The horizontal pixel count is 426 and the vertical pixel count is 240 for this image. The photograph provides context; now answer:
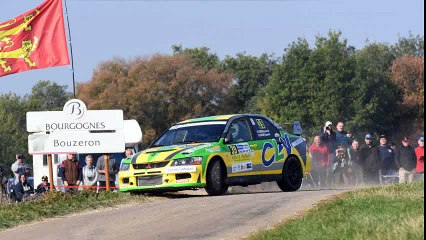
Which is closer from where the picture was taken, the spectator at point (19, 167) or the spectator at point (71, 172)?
the spectator at point (71, 172)

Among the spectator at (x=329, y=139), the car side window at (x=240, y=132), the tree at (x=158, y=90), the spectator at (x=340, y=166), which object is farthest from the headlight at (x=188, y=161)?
the tree at (x=158, y=90)

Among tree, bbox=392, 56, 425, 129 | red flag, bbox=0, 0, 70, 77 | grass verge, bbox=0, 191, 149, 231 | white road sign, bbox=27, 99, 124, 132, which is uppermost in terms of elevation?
tree, bbox=392, 56, 425, 129

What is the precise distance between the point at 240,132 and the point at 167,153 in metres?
1.74

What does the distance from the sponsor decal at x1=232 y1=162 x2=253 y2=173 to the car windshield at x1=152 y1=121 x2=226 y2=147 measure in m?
0.60

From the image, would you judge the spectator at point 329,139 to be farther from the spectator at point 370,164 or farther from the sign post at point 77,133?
the sign post at point 77,133

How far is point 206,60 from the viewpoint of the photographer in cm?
10025

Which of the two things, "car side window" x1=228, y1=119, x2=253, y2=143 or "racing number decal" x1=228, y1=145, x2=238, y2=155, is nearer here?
"racing number decal" x1=228, y1=145, x2=238, y2=155

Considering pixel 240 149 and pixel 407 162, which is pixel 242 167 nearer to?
pixel 240 149

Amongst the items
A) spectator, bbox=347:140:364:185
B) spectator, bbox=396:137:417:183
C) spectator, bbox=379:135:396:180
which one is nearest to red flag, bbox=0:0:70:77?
spectator, bbox=347:140:364:185

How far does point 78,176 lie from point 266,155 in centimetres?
520

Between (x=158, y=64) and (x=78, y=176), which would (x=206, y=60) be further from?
(x=78, y=176)

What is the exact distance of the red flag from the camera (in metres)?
23.7

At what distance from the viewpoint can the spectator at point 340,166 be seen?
27.5 m

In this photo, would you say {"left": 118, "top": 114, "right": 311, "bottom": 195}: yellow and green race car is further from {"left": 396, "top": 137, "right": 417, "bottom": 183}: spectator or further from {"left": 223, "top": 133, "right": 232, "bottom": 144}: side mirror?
{"left": 396, "top": 137, "right": 417, "bottom": 183}: spectator
